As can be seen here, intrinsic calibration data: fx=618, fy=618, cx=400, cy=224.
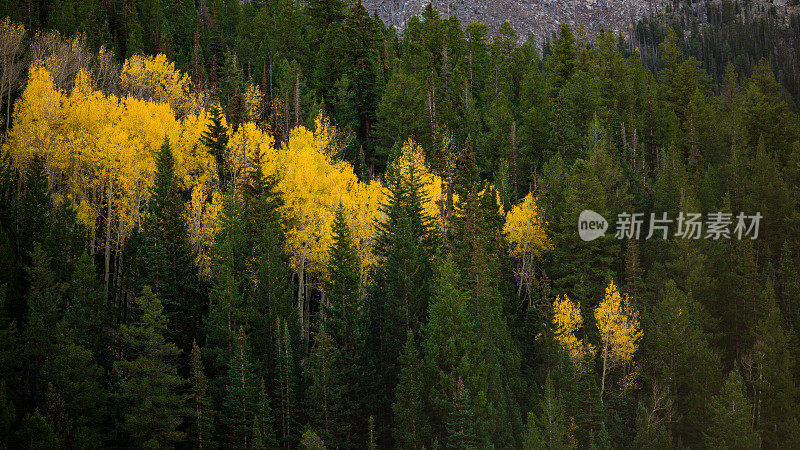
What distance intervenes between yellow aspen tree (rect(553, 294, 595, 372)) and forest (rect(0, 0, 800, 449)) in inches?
6.1

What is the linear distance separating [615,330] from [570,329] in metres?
2.88

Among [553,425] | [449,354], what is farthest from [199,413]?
[553,425]

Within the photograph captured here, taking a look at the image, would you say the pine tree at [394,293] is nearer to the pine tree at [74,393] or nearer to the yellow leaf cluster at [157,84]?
the pine tree at [74,393]

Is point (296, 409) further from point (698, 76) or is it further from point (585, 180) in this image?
point (698, 76)

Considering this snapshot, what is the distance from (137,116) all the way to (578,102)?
4154 cm

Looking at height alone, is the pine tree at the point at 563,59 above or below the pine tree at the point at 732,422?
above

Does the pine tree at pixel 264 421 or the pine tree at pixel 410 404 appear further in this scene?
the pine tree at pixel 410 404

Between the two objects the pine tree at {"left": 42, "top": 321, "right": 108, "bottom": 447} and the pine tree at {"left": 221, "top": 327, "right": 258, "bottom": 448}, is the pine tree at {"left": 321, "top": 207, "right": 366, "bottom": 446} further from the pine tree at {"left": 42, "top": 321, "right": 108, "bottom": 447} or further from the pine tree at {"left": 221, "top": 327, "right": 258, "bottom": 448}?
the pine tree at {"left": 42, "top": 321, "right": 108, "bottom": 447}

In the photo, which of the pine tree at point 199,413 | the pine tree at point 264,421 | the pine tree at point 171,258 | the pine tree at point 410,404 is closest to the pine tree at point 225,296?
the pine tree at point 171,258

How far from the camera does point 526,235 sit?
47.2m

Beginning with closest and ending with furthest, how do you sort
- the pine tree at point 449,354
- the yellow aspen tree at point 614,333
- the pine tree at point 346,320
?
1. the pine tree at point 449,354
2. the pine tree at point 346,320
3. the yellow aspen tree at point 614,333

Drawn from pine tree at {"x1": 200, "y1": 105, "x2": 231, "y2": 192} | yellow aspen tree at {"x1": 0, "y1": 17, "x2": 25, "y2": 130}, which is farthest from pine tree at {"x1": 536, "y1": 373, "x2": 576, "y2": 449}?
yellow aspen tree at {"x1": 0, "y1": 17, "x2": 25, "y2": 130}

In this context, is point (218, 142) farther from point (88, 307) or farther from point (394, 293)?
point (394, 293)

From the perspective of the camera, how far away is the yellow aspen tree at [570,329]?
4050 centimetres
